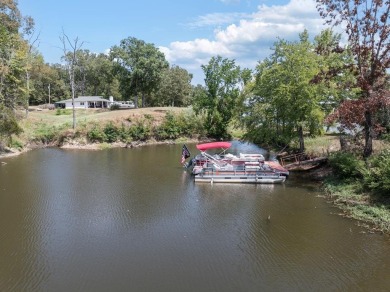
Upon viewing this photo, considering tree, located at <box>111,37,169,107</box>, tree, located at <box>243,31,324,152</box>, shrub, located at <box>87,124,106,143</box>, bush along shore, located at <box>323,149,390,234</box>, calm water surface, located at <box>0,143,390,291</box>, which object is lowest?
calm water surface, located at <box>0,143,390,291</box>

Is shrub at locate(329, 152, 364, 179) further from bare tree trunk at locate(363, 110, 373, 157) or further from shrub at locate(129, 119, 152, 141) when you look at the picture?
shrub at locate(129, 119, 152, 141)

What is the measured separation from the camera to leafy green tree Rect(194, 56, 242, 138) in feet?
175

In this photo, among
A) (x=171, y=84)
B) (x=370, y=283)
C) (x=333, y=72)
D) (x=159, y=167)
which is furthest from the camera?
(x=171, y=84)

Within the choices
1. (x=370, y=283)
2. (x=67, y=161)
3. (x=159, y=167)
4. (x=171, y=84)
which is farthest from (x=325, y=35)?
(x=171, y=84)

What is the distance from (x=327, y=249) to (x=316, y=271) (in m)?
2.15

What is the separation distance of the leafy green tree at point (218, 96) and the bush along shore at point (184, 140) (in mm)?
1991

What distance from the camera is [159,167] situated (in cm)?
3125

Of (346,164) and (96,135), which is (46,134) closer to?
(96,135)

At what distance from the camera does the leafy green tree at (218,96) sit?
53.2 meters

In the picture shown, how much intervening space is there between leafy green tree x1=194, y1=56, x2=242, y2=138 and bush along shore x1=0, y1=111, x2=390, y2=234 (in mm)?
1991

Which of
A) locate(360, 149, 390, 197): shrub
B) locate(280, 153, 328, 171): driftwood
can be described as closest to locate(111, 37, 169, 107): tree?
locate(280, 153, 328, 171): driftwood

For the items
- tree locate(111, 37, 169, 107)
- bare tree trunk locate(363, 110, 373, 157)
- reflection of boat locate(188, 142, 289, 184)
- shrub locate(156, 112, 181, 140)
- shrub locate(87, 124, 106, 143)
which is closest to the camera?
bare tree trunk locate(363, 110, 373, 157)

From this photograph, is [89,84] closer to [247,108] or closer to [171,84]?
[171,84]

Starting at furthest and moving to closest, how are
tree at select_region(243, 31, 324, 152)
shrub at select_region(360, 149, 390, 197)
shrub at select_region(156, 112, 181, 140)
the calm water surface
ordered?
shrub at select_region(156, 112, 181, 140)
tree at select_region(243, 31, 324, 152)
shrub at select_region(360, 149, 390, 197)
the calm water surface
